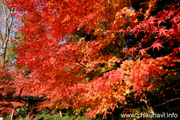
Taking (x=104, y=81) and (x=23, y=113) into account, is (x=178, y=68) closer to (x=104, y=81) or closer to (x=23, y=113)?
(x=104, y=81)

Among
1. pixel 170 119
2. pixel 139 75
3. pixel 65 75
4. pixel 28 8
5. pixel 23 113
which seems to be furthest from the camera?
pixel 23 113

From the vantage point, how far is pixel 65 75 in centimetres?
532

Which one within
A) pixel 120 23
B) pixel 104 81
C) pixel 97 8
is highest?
pixel 97 8

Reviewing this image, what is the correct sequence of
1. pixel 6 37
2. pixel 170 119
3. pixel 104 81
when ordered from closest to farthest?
pixel 104 81 < pixel 170 119 < pixel 6 37

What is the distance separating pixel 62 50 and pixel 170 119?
5743 millimetres

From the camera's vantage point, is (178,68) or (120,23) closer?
(120,23)

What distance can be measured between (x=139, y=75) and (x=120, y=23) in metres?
2.29

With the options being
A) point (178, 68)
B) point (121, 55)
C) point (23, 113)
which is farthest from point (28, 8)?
point (23, 113)

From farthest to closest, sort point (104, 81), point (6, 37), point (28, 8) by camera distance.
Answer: point (6, 37)
point (28, 8)
point (104, 81)

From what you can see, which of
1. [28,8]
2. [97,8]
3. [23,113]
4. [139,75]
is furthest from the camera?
[23,113]

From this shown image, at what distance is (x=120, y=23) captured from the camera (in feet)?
13.1

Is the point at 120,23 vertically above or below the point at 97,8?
below

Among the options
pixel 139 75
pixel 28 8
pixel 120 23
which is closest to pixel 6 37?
pixel 28 8

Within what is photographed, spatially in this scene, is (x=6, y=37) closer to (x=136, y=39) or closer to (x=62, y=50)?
(x=62, y=50)
